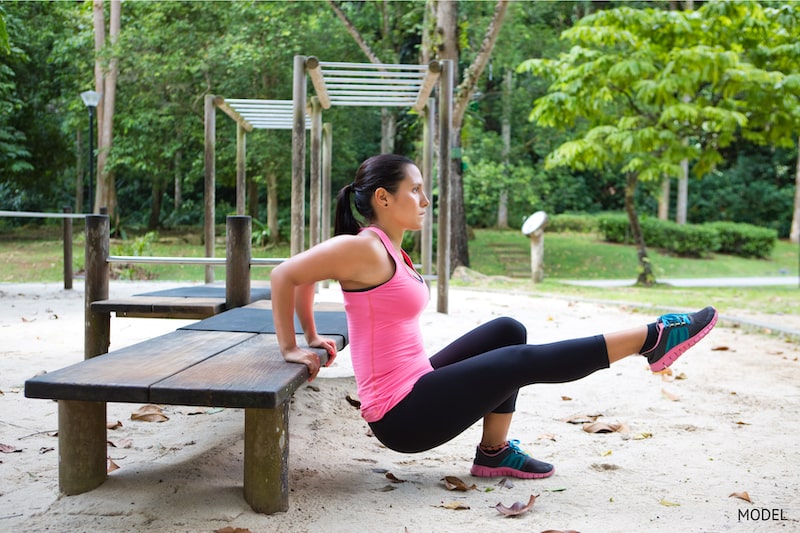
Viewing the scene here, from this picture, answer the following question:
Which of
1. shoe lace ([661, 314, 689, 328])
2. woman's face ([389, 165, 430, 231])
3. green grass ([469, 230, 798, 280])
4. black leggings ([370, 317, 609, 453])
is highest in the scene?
woman's face ([389, 165, 430, 231])

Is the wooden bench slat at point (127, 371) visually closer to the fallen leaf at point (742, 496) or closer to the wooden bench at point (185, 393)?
the wooden bench at point (185, 393)

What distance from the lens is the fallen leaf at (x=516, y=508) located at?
2.30 meters

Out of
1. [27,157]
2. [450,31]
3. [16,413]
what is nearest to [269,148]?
[450,31]

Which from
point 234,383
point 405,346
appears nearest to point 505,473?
point 405,346

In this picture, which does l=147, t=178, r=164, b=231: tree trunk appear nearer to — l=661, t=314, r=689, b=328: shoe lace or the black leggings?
the black leggings

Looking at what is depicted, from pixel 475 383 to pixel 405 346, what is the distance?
0.79ft

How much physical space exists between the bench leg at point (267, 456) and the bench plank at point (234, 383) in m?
0.12

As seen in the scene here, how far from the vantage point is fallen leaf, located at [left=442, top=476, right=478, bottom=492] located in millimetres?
2588

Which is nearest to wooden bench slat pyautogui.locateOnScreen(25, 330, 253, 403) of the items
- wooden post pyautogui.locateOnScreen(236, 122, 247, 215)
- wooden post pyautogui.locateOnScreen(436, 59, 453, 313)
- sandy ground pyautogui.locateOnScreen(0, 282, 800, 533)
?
sandy ground pyautogui.locateOnScreen(0, 282, 800, 533)

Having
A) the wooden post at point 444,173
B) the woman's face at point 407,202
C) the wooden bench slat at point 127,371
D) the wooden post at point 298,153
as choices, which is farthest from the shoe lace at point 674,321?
the wooden post at point 444,173

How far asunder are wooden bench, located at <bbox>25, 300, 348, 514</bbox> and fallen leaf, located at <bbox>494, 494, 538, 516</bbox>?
652mm

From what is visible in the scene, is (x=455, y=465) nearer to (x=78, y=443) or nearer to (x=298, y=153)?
(x=78, y=443)

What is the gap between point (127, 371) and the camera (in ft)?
7.14

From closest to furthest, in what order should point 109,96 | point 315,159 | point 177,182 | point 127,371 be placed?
1. point 127,371
2. point 315,159
3. point 109,96
4. point 177,182
